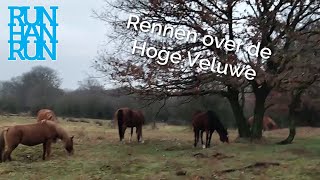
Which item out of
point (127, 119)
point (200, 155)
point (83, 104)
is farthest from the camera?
point (83, 104)

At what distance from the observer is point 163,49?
16.5 m

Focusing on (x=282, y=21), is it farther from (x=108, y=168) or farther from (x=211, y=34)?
(x=108, y=168)

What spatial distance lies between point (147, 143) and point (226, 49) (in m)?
5.08

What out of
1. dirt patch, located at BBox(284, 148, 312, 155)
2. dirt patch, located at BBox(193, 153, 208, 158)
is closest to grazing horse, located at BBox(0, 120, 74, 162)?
dirt patch, located at BBox(193, 153, 208, 158)

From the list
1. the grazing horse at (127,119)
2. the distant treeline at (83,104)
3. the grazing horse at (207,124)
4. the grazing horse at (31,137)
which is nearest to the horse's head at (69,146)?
the grazing horse at (31,137)

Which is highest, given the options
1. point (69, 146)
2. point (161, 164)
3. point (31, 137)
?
point (31, 137)

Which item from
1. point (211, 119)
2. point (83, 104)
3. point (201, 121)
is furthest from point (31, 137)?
point (83, 104)

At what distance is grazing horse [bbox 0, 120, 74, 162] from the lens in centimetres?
1315

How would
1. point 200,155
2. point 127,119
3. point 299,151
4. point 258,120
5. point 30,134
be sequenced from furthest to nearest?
point 127,119 → point 258,120 → point 299,151 → point 30,134 → point 200,155

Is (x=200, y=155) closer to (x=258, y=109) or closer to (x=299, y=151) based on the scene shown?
(x=299, y=151)

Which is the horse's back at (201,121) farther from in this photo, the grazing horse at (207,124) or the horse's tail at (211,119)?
the horse's tail at (211,119)

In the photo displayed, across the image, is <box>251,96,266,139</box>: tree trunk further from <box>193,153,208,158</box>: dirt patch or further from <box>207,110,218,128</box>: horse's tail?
<box>193,153,208,158</box>: dirt patch

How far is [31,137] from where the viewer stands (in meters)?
13.6

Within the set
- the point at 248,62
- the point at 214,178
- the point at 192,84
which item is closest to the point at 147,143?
the point at 192,84
